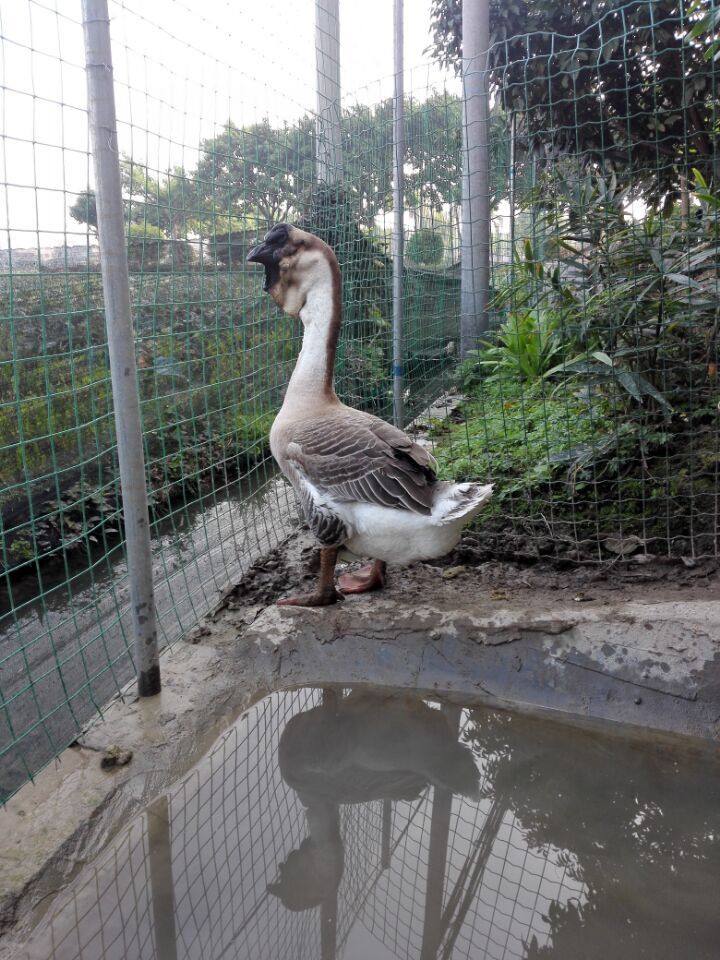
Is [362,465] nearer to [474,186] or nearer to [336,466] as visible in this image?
[336,466]

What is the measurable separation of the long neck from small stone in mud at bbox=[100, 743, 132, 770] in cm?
177

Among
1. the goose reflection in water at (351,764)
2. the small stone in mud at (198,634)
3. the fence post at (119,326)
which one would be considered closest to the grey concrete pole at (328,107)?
the fence post at (119,326)

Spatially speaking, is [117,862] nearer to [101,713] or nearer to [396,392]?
[101,713]

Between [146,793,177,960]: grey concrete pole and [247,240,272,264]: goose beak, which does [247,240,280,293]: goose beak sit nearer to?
[247,240,272,264]: goose beak

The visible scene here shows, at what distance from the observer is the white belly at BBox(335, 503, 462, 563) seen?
304 cm

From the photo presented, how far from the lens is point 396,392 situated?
17.4 feet

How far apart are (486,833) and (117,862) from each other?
1.13 metres

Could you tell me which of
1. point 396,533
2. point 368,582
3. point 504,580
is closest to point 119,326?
point 396,533

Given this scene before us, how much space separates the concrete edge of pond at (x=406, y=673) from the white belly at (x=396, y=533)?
11.0 inches

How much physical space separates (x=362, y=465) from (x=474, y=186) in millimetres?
2965

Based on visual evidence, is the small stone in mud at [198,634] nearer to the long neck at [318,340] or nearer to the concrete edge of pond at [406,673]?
the concrete edge of pond at [406,673]

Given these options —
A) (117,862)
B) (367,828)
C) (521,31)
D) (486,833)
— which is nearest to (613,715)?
(486,833)

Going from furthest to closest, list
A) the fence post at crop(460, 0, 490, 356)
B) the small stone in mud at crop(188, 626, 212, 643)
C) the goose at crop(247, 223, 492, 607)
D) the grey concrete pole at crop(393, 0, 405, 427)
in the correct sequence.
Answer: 1. the grey concrete pole at crop(393, 0, 405, 427)
2. the fence post at crop(460, 0, 490, 356)
3. the small stone in mud at crop(188, 626, 212, 643)
4. the goose at crop(247, 223, 492, 607)

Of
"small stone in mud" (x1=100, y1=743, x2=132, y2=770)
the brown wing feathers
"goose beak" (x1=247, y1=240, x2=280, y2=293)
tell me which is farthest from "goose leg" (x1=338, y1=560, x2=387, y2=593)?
"goose beak" (x1=247, y1=240, x2=280, y2=293)
